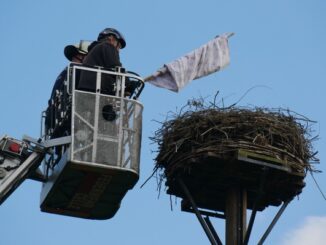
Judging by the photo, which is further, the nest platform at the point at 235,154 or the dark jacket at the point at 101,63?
the nest platform at the point at 235,154

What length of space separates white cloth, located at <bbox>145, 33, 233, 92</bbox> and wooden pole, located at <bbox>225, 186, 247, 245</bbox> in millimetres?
1750

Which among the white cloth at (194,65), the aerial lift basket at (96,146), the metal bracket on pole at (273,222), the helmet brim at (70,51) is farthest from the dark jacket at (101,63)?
the metal bracket on pole at (273,222)

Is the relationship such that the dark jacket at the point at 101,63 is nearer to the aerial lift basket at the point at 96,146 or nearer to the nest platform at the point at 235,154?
the aerial lift basket at the point at 96,146

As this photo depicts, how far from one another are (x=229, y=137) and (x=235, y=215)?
3.75ft

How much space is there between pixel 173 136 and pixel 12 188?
3040 millimetres

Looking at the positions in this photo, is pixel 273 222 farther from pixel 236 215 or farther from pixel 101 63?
pixel 101 63

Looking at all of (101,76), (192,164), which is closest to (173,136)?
(192,164)

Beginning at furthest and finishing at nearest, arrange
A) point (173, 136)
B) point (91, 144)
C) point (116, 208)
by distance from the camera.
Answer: point (173, 136), point (116, 208), point (91, 144)

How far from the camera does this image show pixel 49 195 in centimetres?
1493

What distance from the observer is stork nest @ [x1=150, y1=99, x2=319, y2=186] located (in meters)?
15.8

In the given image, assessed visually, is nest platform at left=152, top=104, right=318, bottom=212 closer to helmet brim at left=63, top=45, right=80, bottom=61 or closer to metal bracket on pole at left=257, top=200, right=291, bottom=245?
metal bracket on pole at left=257, top=200, right=291, bottom=245

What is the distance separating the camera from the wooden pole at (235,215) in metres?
15.9

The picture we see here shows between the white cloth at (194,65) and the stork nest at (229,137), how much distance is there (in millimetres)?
483

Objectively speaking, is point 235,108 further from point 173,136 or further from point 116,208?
point 116,208
